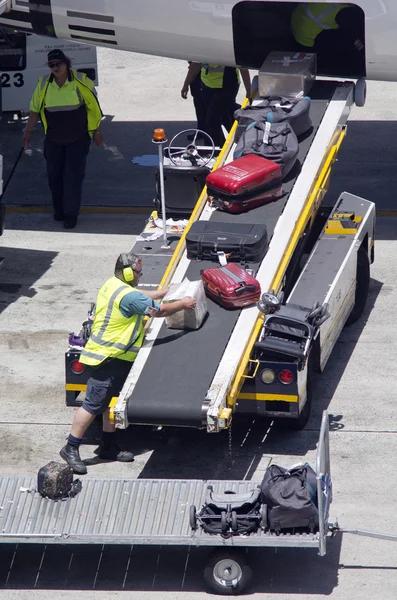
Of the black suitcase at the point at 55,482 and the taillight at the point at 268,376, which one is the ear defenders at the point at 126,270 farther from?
the black suitcase at the point at 55,482

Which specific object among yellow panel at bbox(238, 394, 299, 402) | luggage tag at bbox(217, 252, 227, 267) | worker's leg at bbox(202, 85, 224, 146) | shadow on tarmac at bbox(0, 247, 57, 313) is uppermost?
luggage tag at bbox(217, 252, 227, 267)

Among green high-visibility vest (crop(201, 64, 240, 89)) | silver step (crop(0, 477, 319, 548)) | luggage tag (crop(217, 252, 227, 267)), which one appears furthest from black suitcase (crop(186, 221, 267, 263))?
green high-visibility vest (crop(201, 64, 240, 89))

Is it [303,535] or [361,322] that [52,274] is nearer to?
[361,322]

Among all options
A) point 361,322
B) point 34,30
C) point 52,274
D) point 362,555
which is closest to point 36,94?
point 34,30

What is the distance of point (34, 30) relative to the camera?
15.8 metres

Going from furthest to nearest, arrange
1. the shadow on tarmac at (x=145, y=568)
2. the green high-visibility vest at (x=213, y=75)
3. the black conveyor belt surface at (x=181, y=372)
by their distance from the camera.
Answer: the green high-visibility vest at (x=213, y=75), the black conveyor belt surface at (x=181, y=372), the shadow on tarmac at (x=145, y=568)

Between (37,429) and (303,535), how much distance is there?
3417 millimetres

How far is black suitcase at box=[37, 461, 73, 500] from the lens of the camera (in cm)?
915

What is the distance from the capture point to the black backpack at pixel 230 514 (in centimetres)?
872

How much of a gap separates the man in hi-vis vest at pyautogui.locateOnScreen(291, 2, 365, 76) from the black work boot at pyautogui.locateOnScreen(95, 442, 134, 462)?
6.41 metres

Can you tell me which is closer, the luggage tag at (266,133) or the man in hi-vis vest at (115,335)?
the man in hi-vis vest at (115,335)

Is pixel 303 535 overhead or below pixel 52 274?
overhead

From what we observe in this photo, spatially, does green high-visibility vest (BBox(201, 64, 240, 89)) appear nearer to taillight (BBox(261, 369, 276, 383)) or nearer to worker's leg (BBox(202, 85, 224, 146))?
worker's leg (BBox(202, 85, 224, 146))

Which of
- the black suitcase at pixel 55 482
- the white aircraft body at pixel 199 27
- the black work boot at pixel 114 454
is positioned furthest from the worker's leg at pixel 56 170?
the black suitcase at pixel 55 482
